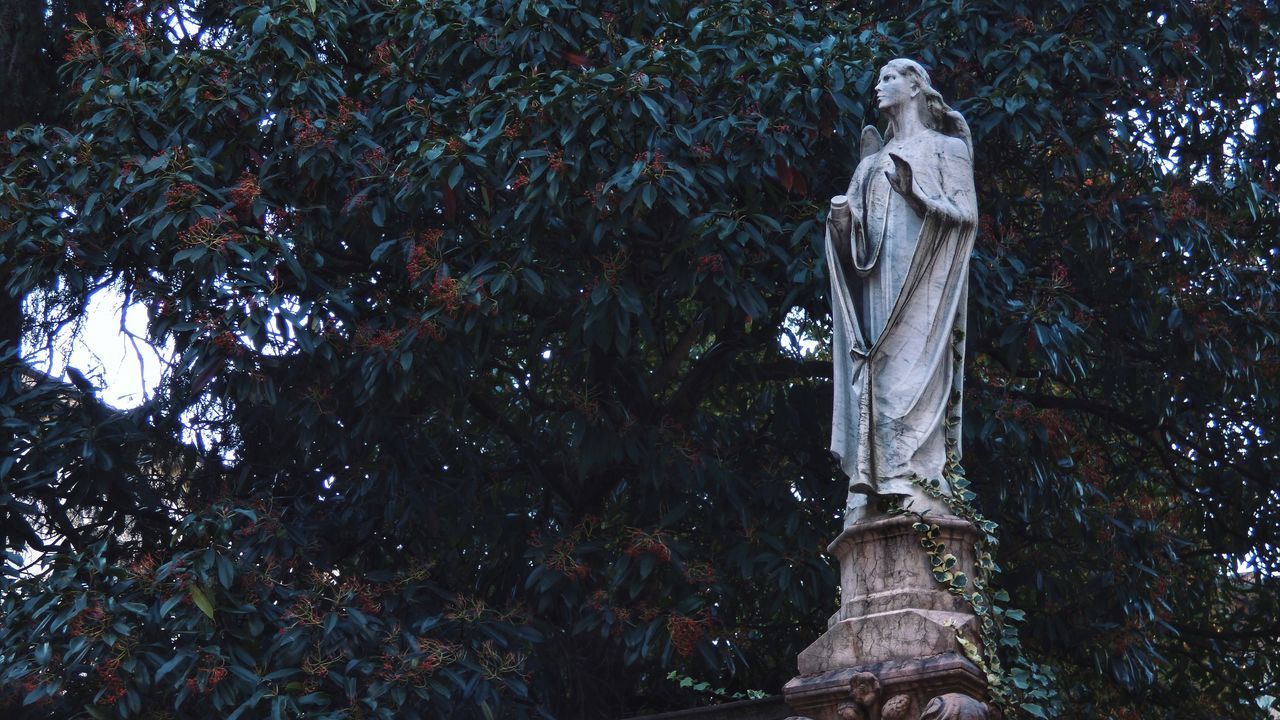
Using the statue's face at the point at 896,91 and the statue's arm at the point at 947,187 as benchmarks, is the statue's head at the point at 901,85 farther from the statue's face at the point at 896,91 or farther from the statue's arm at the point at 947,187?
the statue's arm at the point at 947,187

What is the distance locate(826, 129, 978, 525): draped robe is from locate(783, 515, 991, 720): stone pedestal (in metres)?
0.17

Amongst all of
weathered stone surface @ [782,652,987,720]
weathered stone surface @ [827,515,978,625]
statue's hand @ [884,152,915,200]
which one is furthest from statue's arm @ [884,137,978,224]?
weathered stone surface @ [782,652,987,720]

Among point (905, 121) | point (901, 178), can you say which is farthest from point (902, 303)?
point (905, 121)

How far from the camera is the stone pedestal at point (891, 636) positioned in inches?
202

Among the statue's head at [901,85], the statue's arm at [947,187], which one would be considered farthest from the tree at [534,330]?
the statue's arm at [947,187]

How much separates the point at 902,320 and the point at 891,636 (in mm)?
1183

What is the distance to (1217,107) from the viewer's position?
1006 cm

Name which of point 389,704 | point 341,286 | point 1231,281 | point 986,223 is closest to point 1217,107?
point 1231,281

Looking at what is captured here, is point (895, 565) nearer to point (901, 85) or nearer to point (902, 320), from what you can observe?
point (902, 320)

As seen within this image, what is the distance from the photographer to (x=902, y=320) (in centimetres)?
588

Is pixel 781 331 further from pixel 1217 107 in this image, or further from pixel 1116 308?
pixel 1217 107

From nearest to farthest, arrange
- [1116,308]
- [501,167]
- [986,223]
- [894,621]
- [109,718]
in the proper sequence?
[894,621] < [109,718] < [501,167] < [986,223] < [1116,308]

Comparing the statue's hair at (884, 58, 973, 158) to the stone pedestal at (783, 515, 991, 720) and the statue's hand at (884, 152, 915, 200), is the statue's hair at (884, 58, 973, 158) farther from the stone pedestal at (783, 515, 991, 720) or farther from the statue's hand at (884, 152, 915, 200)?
the stone pedestal at (783, 515, 991, 720)

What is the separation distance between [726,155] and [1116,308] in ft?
9.28
